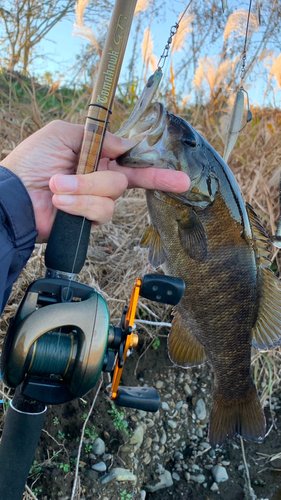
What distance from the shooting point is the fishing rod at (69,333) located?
3.17 ft

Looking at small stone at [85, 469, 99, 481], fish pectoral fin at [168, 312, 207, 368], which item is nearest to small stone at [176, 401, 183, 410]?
small stone at [85, 469, 99, 481]

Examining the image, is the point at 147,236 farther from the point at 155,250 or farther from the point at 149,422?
the point at 149,422

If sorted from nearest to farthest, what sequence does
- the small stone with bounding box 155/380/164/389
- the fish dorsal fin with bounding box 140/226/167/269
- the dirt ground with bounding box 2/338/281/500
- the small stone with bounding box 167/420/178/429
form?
the fish dorsal fin with bounding box 140/226/167/269 → the dirt ground with bounding box 2/338/281/500 → the small stone with bounding box 167/420/178/429 → the small stone with bounding box 155/380/164/389

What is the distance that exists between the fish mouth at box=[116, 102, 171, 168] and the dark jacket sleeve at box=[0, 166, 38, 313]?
40 centimetres

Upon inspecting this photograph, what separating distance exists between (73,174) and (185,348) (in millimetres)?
941

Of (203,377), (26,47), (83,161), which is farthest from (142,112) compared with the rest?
(26,47)

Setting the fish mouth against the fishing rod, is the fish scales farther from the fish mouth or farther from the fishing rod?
the fishing rod

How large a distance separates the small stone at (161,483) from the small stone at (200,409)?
17.0 inches

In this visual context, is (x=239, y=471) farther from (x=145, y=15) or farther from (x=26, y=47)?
(x=26, y=47)

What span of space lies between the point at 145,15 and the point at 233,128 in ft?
8.43

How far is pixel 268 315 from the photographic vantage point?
1.65m

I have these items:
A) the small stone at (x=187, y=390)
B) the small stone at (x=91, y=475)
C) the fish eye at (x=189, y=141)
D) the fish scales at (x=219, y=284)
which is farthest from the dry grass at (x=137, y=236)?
the fish eye at (x=189, y=141)

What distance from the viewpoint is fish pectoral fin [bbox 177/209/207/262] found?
153 centimetres

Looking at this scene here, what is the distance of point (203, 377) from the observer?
266 centimetres
